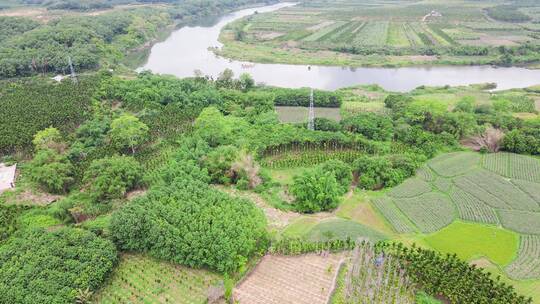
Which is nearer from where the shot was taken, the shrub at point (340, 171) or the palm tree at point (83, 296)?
the palm tree at point (83, 296)

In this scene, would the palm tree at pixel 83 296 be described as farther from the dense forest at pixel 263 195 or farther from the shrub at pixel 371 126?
the shrub at pixel 371 126

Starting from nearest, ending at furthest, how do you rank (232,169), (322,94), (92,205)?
(92,205), (232,169), (322,94)

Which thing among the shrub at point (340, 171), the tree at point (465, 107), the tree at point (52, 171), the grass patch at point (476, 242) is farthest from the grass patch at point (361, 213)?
the tree at point (52, 171)

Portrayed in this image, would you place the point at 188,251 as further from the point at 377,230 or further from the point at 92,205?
the point at 377,230

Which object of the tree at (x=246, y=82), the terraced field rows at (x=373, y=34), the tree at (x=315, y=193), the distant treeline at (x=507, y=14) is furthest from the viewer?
the distant treeline at (x=507, y=14)

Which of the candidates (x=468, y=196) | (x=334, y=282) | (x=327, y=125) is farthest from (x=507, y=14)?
(x=334, y=282)

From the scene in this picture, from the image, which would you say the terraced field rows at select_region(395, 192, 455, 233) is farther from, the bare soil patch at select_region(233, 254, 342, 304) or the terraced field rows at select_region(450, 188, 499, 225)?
the bare soil patch at select_region(233, 254, 342, 304)

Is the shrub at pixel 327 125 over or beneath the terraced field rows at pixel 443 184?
over

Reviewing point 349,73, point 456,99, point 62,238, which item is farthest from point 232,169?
point 349,73

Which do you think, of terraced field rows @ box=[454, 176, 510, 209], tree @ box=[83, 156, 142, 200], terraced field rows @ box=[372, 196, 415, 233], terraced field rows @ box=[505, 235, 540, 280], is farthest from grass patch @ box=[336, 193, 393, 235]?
tree @ box=[83, 156, 142, 200]
